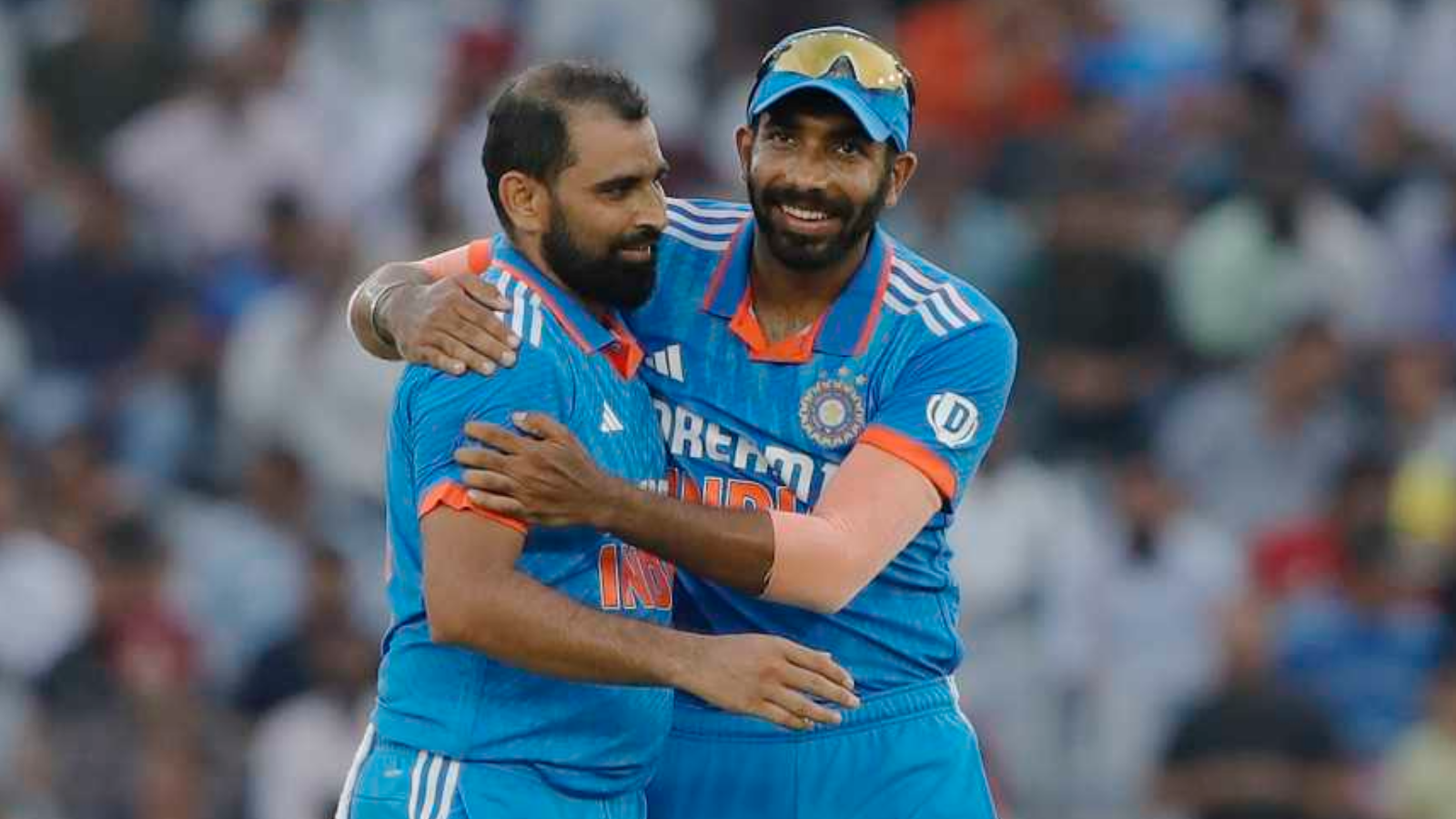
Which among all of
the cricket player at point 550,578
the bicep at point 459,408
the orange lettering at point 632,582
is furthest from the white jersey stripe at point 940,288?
the bicep at point 459,408

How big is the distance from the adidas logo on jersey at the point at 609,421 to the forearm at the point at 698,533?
17 centimetres

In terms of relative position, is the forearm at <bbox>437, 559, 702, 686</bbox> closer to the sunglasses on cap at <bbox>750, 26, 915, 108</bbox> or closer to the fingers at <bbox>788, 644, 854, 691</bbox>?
the fingers at <bbox>788, 644, 854, 691</bbox>

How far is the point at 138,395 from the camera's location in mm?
11375

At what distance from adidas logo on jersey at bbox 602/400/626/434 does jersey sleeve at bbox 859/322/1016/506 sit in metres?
0.52

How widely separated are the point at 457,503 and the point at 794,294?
1.04 m

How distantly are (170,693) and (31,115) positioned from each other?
3.23 meters

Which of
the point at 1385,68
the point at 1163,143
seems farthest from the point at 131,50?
the point at 1385,68

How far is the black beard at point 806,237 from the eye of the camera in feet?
17.9

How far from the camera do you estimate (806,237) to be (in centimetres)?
550

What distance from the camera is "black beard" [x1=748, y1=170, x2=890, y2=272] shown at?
17.9 feet

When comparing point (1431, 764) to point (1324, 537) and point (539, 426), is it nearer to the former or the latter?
point (1324, 537)

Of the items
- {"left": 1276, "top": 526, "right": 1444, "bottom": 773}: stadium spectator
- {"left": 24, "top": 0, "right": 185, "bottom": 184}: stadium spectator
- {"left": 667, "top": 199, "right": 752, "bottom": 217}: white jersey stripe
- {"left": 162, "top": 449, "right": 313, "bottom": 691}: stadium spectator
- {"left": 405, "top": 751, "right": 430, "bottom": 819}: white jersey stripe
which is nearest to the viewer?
{"left": 405, "top": 751, "right": 430, "bottom": 819}: white jersey stripe

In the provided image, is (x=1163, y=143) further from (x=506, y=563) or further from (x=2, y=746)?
(x=506, y=563)

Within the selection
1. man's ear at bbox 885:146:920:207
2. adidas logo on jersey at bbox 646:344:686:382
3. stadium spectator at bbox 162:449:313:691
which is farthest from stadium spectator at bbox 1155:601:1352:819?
adidas logo on jersey at bbox 646:344:686:382
